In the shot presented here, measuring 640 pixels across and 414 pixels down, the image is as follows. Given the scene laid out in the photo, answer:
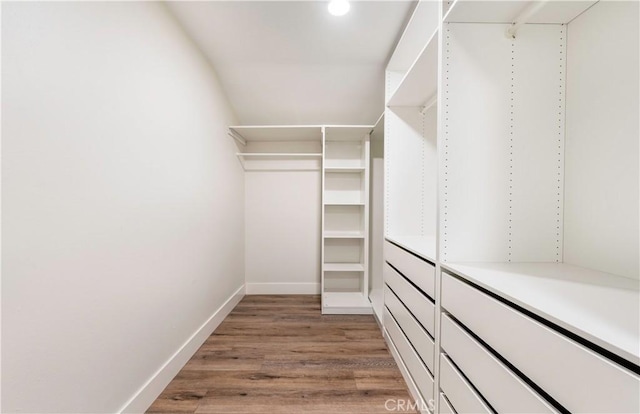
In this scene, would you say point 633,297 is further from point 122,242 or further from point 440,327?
point 122,242

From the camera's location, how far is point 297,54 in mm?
2037

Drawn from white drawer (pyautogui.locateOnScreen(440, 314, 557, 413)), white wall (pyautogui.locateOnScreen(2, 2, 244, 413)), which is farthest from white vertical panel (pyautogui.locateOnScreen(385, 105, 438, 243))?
white wall (pyautogui.locateOnScreen(2, 2, 244, 413))

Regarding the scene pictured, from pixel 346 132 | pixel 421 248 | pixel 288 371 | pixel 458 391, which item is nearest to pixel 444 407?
pixel 458 391

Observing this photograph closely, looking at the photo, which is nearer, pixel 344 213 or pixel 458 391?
pixel 458 391

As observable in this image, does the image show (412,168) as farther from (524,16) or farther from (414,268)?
(524,16)

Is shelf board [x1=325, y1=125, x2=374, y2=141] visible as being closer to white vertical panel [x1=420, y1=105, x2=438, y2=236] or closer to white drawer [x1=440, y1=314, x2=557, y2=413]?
white vertical panel [x1=420, y1=105, x2=438, y2=236]

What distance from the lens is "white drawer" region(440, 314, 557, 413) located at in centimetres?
66

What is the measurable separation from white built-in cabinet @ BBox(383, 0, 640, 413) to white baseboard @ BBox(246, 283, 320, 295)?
1.78 metres

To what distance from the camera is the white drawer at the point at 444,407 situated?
103 cm

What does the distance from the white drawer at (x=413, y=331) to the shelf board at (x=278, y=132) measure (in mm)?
1829

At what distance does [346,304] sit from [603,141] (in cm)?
226

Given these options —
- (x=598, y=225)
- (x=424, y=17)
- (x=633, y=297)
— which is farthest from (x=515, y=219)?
(x=424, y=17)

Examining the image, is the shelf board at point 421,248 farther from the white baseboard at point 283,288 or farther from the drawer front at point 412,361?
the white baseboard at point 283,288

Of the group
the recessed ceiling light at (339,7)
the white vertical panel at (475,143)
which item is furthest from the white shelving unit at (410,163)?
the white vertical panel at (475,143)
